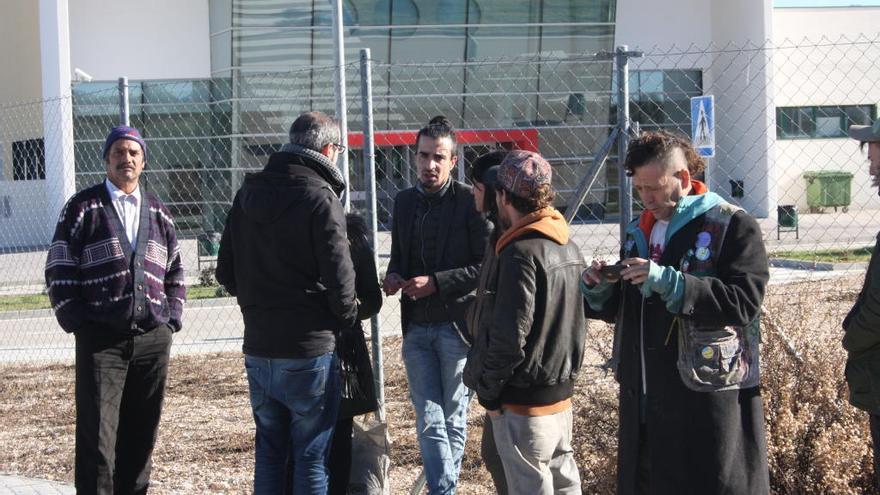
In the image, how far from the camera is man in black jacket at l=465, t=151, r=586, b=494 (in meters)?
3.96

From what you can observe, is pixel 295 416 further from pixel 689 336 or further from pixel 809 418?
pixel 809 418

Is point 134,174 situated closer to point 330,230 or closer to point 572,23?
point 330,230

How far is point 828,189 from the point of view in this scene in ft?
110

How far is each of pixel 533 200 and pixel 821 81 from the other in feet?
108

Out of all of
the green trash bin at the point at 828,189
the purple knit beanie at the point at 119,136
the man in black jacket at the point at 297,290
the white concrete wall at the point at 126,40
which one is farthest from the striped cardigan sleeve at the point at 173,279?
the green trash bin at the point at 828,189

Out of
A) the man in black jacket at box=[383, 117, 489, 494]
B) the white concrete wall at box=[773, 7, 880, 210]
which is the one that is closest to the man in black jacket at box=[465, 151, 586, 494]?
the man in black jacket at box=[383, 117, 489, 494]

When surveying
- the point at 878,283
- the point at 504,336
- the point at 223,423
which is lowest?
the point at 223,423

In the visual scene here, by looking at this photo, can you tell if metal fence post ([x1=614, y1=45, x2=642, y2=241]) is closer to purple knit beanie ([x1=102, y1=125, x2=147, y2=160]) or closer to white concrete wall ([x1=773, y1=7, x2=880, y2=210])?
purple knit beanie ([x1=102, y1=125, x2=147, y2=160])

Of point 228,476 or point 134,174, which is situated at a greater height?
point 134,174

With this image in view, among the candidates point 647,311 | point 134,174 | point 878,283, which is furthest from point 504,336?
point 134,174

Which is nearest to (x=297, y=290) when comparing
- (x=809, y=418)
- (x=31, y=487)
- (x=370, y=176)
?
(x=370, y=176)

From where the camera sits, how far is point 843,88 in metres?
34.7

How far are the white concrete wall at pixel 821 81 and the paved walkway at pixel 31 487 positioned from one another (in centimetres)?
2744

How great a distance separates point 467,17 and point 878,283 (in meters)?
29.6
